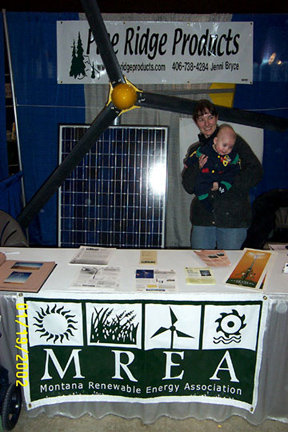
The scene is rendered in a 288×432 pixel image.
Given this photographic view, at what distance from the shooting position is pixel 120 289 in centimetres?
232

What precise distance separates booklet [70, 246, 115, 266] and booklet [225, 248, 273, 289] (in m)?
0.92

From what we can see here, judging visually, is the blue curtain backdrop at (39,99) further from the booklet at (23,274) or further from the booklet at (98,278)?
the booklet at (98,278)

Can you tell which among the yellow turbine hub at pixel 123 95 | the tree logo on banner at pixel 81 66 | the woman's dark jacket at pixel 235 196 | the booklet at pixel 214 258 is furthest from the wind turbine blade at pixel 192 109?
the tree logo on banner at pixel 81 66

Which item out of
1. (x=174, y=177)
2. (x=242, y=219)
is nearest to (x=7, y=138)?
(x=174, y=177)

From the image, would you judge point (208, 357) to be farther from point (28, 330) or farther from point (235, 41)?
point (235, 41)

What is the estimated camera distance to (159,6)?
→ 4.32 meters

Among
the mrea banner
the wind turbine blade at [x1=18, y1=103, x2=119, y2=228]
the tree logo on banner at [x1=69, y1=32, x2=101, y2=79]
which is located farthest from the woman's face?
the tree logo on banner at [x1=69, y1=32, x2=101, y2=79]

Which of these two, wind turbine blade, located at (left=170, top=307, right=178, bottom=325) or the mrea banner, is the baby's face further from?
wind turbine blade, located at (left=170, top=307, right=178, bottom=325)

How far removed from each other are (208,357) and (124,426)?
0.74 metres

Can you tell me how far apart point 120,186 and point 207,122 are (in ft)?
5.14

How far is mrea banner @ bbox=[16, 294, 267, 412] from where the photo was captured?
90.5 inches

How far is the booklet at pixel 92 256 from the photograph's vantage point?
273 cm

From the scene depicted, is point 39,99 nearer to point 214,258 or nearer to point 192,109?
point 192,109

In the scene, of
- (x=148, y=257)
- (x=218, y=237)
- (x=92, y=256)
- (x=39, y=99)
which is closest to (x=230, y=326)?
(x=148, y=257)
